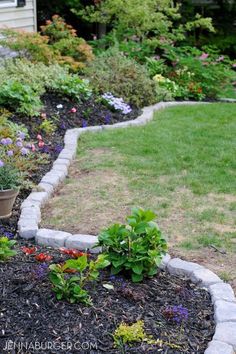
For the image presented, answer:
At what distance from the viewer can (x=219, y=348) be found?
9.07 feet

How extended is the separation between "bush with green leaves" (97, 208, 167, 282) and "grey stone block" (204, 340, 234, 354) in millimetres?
639

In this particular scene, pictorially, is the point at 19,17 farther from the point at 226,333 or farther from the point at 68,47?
the point at 226,333

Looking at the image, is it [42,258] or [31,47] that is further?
[31,47]

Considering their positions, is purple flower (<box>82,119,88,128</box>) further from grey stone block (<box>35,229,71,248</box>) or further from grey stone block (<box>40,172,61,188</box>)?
grey stone block (<box>35,229,71,248</box>)

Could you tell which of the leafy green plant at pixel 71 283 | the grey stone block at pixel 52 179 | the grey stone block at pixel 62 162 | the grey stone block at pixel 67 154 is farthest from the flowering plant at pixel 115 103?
the leafy green plant at pixel 71 283

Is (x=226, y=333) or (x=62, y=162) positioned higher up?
(x=226, y=333)

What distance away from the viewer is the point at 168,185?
508 cm

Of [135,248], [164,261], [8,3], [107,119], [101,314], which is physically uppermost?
[8,3]

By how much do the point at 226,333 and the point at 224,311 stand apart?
0.67ft

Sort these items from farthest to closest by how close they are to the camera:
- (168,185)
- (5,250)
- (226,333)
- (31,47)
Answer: (31,47), (168,185), (5,250), (226,333)

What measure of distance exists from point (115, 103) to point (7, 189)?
352 cm

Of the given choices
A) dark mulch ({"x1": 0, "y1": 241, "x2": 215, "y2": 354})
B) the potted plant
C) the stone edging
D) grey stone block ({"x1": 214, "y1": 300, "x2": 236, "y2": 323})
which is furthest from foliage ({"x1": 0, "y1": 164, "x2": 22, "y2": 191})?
grey stone block ({"x1": 214, "y1": 300, "x2": 236, "y2": 323})

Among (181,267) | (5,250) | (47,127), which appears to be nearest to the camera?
(5,250)

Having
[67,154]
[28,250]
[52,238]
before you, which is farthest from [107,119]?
[28,250]
